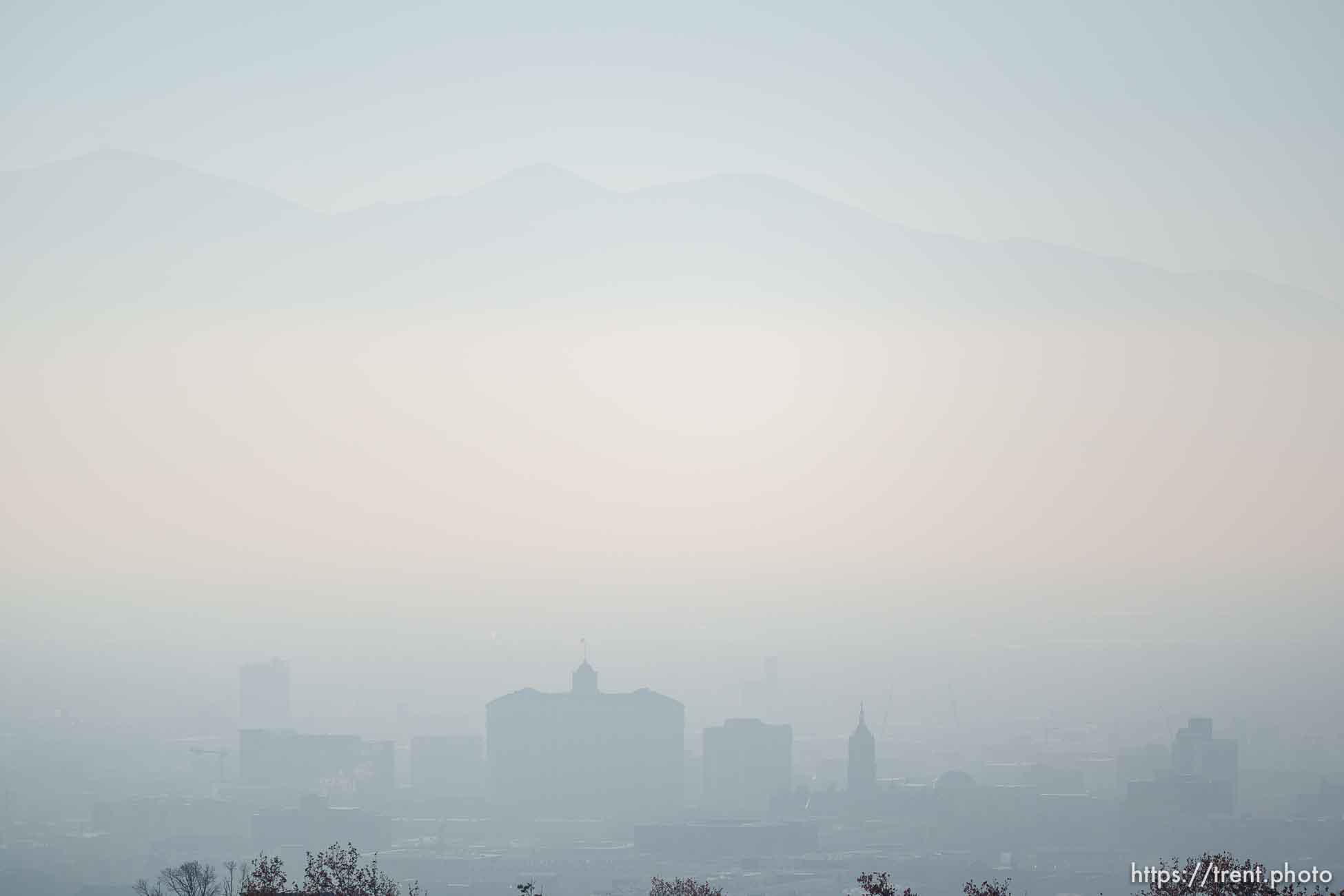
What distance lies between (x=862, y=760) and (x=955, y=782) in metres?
7.96

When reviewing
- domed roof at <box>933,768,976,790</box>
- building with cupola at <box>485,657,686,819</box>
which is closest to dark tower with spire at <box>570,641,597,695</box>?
building with cupola at <box>485,657,686,819</box>

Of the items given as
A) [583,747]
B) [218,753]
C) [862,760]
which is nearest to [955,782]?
[862,760]

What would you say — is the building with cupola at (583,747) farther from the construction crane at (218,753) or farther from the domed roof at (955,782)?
the construction crane at (218,753)

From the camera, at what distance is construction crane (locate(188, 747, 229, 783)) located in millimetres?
164500

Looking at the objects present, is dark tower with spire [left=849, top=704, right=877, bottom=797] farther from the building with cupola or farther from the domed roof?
the building with cupola

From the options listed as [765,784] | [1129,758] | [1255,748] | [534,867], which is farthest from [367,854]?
[1255,748]

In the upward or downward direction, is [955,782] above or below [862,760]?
below

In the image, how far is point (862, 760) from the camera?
149 metres

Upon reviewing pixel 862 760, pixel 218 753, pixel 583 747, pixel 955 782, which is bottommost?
pixel 955 782

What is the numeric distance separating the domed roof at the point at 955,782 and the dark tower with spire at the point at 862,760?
534cm

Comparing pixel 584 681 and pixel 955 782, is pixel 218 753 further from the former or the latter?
pixel 955 782

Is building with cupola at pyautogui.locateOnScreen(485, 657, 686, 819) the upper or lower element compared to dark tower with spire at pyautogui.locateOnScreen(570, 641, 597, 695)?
lower

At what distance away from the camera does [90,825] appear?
13962cm

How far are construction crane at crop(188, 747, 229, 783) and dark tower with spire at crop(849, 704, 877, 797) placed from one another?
54.9 meters
